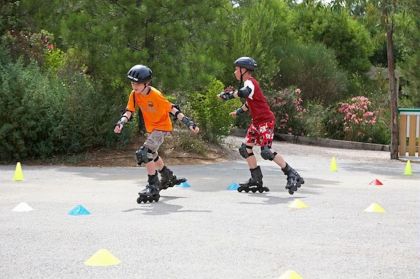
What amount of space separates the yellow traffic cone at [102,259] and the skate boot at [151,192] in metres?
3.27

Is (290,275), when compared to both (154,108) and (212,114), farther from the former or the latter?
(212,114)

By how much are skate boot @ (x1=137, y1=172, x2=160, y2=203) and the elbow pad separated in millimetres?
1630

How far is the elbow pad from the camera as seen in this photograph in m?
9.43

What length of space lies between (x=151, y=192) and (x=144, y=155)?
0.50 m

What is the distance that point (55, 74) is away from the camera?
16.7m

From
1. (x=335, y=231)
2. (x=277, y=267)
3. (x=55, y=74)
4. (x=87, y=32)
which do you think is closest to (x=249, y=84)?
(x=335, y=231)

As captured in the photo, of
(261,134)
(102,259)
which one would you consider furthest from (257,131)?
(102,259)

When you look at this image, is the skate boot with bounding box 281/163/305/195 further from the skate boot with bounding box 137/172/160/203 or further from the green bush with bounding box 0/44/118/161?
the green bush with bounding box 0/44/118/161

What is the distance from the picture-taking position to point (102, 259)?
532cm

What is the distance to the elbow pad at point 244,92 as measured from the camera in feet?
30.9

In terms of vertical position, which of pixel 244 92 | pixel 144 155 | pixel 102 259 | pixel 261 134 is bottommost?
pixel 102 259

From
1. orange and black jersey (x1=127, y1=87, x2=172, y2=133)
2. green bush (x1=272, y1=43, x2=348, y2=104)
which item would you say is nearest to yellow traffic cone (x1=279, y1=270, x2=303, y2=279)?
orange and black jersey (x1=127, y1=87, x2=172, y2=133)

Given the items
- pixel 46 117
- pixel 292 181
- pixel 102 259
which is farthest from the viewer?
pixel 46 117

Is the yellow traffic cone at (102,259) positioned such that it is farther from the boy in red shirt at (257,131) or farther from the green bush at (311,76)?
the green bush at (311,76)
